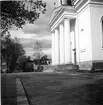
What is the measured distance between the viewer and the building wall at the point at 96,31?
2084cm

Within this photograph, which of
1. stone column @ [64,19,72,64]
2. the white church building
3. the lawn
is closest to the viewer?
the lawn

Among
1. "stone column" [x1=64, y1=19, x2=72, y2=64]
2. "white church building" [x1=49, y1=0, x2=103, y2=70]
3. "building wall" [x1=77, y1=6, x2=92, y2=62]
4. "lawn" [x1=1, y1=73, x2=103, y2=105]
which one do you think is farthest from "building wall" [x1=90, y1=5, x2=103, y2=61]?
"lawn" [x1=1, y1=73, x2=103, y2=105]

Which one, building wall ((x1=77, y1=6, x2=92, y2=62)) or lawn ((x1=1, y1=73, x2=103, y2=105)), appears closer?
lawn ((x1=1, y1=73, x2=103, y2=105))

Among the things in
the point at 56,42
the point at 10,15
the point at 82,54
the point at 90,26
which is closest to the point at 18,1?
the point at 10,15

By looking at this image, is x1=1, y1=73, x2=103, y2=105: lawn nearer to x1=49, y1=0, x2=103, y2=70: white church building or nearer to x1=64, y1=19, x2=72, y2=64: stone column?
x1=49, y1=0, x2=103, y2=70: white church building

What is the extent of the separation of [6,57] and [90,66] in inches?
981

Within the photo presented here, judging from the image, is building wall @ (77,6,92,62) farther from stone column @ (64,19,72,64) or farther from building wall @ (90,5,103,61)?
stone column @ (64,19,72,64)

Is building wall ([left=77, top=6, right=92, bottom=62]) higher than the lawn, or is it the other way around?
building wall ([left=77, top=6, right=92, bottom=62])

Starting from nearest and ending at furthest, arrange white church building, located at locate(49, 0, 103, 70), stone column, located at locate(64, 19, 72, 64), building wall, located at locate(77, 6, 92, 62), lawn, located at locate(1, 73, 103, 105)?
lawn, located at locate(1, 73, 103, 105), white church building, located at locate(49, 0, 103, 70), building wall, located at locate(77, 6, 92, 62), stone column, located at locate(64, 19, 72, 64)

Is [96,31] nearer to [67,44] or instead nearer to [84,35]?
[84,35]

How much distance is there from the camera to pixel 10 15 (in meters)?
7.62

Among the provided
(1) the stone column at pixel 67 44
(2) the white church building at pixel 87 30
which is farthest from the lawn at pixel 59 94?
(1) the stone column at pixel 67 44

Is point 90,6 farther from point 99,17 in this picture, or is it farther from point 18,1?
point 18,1

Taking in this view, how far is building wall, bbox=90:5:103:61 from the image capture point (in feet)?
68.4
